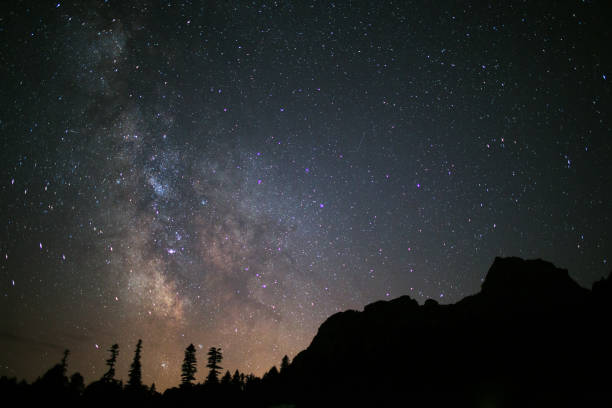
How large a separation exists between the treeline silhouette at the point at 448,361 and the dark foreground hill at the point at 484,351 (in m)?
0.13

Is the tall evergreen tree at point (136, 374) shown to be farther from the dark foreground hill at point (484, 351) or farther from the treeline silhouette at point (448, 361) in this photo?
the dark foreground hill at point (484, 351)

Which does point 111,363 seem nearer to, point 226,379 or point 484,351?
point 226,379

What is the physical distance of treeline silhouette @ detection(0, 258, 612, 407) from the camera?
32.8 meters

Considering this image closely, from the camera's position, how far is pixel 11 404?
43969 millimetres

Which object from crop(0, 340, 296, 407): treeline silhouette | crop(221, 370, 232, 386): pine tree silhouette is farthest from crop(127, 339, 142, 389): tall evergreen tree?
crop(221, 370, 232, 386): pine tree silhouette

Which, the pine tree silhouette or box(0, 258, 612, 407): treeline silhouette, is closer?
box(0, 258, 612, 407): treeline silhouette

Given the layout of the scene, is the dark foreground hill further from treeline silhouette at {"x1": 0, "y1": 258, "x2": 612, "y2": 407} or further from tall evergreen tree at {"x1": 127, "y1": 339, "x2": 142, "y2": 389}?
tall evergreen tree at {"x1": 127, "y1": 339, "x2": 142, "y2": 389}

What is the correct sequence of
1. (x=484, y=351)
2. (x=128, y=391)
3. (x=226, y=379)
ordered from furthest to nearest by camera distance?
(x=226, y=379) → (x=128, y=391) → (x=484, y=351)

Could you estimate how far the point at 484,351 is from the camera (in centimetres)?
3972

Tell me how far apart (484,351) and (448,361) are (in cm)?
428

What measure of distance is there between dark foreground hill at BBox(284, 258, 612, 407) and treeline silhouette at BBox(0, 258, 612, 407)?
0.13 meters

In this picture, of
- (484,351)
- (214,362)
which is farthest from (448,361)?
(214,362)

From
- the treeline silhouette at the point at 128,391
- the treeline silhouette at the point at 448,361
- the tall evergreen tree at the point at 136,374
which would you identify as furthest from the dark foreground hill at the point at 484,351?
the tall evergreen tree at the point at 136,374

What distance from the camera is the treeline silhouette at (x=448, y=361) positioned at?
1289 inches
